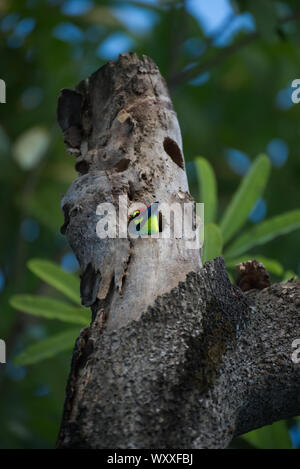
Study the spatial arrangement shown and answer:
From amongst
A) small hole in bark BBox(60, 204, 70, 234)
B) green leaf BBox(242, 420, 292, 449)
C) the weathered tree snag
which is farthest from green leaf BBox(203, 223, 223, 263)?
green leaf BBox(242, 420, 292, 449)

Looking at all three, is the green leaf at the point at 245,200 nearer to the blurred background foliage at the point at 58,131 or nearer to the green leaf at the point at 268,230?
the green leaf at the point at 268,230

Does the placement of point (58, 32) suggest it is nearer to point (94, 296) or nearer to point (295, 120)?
point (295, 120)

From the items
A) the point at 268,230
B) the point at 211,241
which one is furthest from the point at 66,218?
the point at 268,230

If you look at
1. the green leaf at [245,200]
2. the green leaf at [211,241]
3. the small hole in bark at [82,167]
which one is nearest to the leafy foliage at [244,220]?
the green leaf at [245,200]

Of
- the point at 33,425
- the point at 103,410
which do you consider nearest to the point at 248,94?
the point at 33,425

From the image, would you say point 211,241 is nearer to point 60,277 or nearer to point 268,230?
point 268,230

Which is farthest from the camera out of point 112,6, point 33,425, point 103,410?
point 112,6
